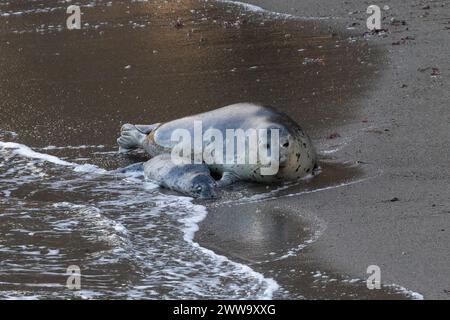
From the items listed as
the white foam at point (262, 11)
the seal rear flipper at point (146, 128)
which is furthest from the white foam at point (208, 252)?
the white foam at point (262, 11)

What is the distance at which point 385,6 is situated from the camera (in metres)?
13.8

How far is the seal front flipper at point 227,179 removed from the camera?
7457 mm

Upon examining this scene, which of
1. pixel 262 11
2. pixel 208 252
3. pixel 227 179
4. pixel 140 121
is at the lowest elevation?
pixel 208 252

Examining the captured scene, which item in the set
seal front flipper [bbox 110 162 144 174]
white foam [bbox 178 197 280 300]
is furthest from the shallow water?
seal front flipper [bbox 110 162 144 174]

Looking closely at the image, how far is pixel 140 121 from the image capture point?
9344 mm

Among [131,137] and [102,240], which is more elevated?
[131,137]

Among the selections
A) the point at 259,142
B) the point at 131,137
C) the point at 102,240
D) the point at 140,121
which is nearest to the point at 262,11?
the point at 140,121

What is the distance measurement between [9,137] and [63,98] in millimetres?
1387

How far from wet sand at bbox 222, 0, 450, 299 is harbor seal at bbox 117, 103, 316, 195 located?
0.41 meters

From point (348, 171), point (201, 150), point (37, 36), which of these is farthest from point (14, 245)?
point (37, 36)

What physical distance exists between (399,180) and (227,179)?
50.0 inches

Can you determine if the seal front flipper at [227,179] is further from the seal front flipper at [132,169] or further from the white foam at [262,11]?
the white foam at [262,11]

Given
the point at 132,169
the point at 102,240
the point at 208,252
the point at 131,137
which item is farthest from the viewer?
the point at 131,137

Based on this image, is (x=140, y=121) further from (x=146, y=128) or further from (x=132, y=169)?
(x=132, y=169)
